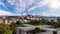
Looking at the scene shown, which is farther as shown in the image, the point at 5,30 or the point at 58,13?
the point at 58,13

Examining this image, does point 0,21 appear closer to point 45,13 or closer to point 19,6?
point 19,6

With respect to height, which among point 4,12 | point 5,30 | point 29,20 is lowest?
point 5,30

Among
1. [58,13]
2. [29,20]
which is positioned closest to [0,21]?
[29,20]

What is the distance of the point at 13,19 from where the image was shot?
2.12 meters

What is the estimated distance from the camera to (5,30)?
2018mm

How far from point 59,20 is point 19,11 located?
0.63 metres

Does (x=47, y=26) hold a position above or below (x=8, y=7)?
below

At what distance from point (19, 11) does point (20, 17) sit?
93mm

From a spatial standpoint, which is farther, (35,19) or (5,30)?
(35,19)

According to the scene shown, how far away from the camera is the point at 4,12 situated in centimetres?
207

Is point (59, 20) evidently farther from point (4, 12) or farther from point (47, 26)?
point (4, 12)

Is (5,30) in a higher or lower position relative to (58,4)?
lower

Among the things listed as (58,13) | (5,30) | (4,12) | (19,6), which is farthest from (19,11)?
(58,13)

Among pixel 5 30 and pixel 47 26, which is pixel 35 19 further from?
pixel 5 30
